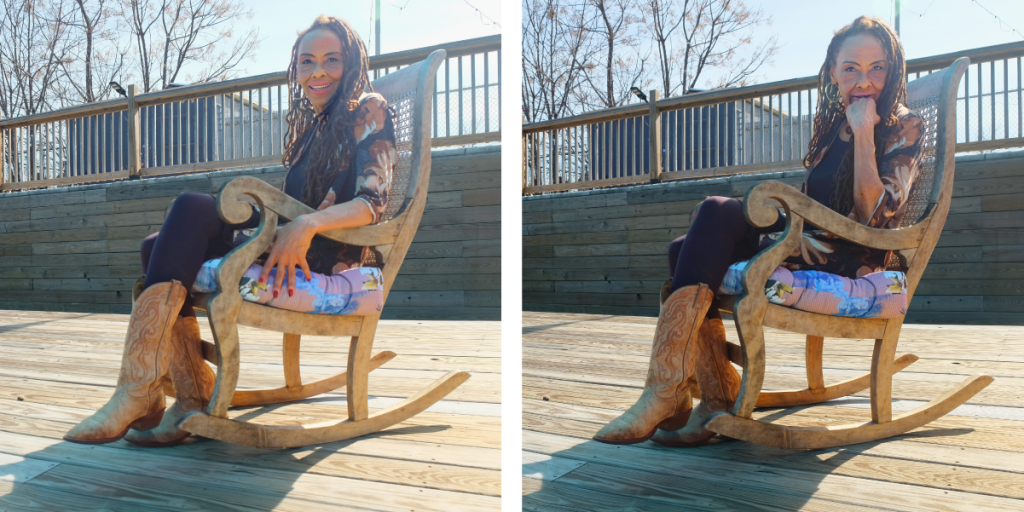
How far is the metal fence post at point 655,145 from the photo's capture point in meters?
1.26

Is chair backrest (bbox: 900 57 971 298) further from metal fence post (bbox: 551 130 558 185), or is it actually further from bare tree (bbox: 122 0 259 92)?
bare tree (bbox: 122 0 259 92)

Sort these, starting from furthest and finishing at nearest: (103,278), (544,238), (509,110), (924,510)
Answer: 1. (544,238)
2. (509,110)
3. (103,278)
4. (924,510)

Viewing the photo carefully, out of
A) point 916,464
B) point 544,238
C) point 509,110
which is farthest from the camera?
point 544,238

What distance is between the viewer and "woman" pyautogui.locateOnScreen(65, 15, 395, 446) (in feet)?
3.33

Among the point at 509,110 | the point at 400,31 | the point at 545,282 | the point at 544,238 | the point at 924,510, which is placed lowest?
the point at 924,510

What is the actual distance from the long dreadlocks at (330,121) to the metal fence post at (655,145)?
1.81ft

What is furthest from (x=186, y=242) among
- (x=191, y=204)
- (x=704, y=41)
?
(x=704, y=41)

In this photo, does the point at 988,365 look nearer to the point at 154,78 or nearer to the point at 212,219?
the point at 212,219

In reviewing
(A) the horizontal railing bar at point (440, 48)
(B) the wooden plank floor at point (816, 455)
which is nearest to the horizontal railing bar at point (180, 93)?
(A) the horizontal railing bar at point (440, 48)

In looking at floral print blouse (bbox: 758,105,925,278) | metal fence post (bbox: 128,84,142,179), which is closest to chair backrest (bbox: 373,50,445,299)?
metal fence post (bbox: 128,84,142,179)

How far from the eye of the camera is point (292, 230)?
106 centimetres

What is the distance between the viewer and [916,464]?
995 millimetres

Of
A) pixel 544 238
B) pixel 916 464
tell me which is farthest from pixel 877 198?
pixel 544 238

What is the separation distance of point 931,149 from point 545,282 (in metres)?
0.79
